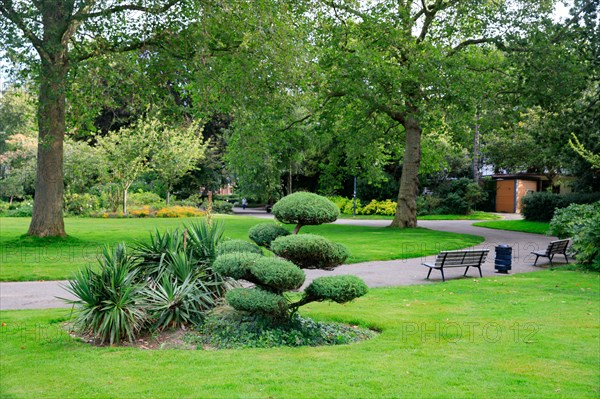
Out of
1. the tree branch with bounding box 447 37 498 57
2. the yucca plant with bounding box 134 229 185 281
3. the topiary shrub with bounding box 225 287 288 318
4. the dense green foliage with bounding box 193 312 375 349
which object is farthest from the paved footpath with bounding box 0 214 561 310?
the tree branch with bounding box 447 37 498 57

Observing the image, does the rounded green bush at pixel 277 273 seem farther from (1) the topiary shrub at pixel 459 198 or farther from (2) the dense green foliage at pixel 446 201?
(1) the topiary shrub at pixel 459 198

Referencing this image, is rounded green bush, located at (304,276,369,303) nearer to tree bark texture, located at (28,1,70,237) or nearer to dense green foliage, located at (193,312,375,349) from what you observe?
dense green foliage, located at (193,312,375,349)

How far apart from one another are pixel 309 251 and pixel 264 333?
1.31 meters

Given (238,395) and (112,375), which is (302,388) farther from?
(112,375)

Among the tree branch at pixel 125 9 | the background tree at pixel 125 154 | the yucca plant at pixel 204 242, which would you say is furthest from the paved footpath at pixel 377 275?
the background tree at pixel 125 154

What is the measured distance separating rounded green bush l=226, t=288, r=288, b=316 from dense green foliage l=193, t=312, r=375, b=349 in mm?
361

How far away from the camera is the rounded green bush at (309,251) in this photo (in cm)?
747

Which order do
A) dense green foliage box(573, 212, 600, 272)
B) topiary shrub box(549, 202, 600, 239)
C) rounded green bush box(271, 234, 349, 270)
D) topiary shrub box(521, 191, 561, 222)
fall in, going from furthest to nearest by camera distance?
topiary shrub box(521, 191, 561, 222), topiary shrub box(549, 202, 600, 239), dense green foliage box(573, 212, 600, 272), rounded green bush box(271, 234, 349, 270)

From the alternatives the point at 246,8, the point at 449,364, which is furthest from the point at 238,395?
the point at 246,8

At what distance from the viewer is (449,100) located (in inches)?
840

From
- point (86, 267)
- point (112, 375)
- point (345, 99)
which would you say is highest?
point (345, 99)

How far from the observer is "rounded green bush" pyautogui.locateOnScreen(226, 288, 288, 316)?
7254 millimetres

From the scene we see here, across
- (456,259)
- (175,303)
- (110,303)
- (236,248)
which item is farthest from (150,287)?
(456,259)

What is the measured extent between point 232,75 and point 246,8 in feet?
9.02
